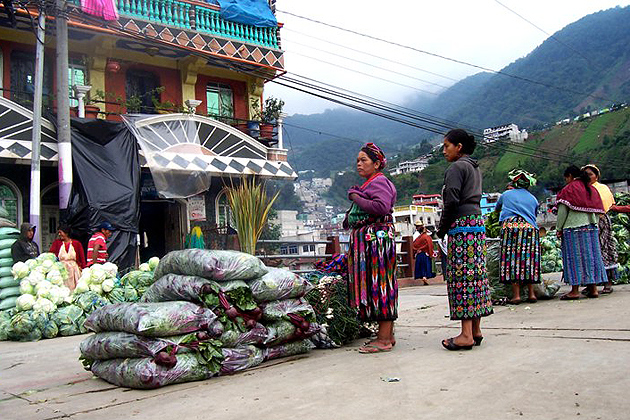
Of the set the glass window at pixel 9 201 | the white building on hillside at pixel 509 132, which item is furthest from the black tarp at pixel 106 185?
the white building on hillside at pixel 509 132

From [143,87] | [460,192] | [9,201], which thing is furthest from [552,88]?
[460,192]

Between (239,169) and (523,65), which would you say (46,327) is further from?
(523,65)

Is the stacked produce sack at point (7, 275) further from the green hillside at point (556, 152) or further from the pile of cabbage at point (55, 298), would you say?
the green hillside at point (556, 152)

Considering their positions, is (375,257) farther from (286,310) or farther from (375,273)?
(286,310)

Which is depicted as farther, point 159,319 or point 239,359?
point 239,359

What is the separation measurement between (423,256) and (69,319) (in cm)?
956

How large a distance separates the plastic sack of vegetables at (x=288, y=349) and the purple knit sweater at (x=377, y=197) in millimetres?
1261

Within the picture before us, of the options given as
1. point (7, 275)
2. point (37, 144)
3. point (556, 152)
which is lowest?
point (7, 275)

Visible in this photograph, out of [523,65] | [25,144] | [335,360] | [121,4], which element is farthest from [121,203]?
[523,65]

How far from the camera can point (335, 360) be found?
165 inches

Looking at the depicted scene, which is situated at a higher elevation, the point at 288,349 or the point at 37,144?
the point at 37,144

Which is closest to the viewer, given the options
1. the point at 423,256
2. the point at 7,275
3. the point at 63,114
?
the point at 7,275

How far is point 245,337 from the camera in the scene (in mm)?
4113

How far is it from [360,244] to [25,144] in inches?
365
